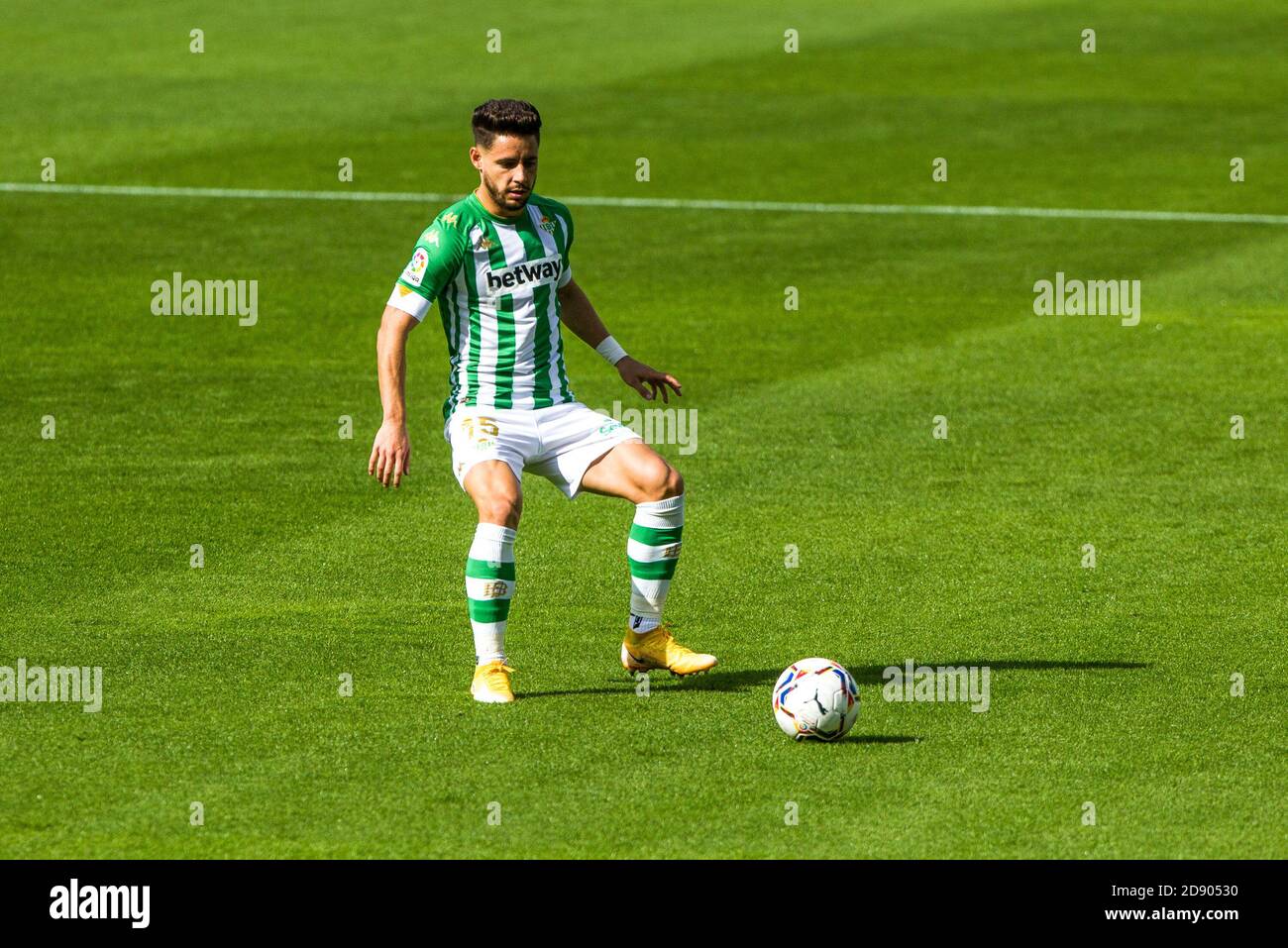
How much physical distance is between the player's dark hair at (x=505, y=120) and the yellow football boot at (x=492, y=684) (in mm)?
2183

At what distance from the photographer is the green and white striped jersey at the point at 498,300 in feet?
29.2

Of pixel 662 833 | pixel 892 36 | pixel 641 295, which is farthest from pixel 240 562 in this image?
pixel 892 36

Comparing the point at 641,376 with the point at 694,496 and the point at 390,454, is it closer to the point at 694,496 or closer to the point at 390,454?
the point at 390,454

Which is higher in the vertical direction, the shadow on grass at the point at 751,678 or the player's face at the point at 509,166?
the player's face at the point at 509,166

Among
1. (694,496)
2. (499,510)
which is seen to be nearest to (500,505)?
(499,510)

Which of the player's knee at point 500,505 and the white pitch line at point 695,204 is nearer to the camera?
the player's knee at point 500,505

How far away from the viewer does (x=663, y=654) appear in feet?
29.6

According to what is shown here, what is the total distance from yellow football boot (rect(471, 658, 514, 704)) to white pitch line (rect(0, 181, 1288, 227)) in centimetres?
1512

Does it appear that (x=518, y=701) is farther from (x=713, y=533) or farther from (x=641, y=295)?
(x=641, y=295)

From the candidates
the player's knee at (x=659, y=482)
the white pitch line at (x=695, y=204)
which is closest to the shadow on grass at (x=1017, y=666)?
the player's knee at (x=659, y=482)

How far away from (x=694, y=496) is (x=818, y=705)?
4700 millimetres

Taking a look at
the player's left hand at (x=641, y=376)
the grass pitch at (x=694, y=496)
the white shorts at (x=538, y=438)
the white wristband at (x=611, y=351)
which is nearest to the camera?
the grass pitch at (x=694, y=496)

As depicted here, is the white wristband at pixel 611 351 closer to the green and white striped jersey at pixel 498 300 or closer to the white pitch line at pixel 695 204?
the green and white striped jersey at pixel 498 300

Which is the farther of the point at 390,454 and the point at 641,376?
the point at 641,376
